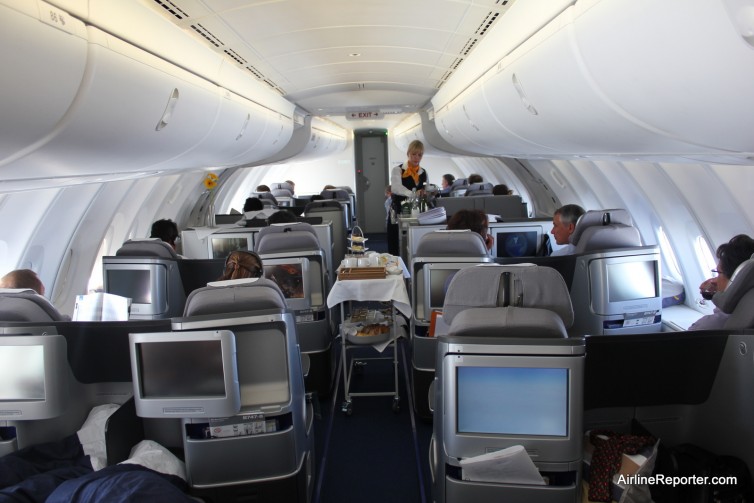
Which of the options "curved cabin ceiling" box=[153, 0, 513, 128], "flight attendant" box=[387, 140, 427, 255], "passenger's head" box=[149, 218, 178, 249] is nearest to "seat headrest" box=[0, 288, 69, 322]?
"curved cabin ceiling" box=[153, 0, 513, 128]

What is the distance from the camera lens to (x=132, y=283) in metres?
5.14

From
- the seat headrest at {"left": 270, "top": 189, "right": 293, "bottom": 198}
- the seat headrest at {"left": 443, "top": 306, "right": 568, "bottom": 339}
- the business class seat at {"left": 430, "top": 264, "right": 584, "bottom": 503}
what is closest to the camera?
the business class seat at {"left": 430, "top": 264, "right": 584, "bottom": 503}

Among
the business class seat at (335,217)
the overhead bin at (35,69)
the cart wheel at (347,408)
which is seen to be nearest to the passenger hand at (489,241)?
the cart wheel at (347,408)

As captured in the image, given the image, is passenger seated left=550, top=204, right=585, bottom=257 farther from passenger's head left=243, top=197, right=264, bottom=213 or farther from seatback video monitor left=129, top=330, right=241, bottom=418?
passenger's head left=243, top=197, right=264, bottom=213

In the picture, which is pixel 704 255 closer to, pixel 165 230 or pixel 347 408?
pixel 347 408

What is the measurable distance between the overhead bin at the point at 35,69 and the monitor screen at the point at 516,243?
4027 mm

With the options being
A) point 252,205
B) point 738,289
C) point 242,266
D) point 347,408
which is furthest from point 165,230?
point 738,289

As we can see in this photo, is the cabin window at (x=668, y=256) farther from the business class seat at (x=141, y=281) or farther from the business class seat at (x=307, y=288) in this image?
the business class seat at (x=141, y=281)

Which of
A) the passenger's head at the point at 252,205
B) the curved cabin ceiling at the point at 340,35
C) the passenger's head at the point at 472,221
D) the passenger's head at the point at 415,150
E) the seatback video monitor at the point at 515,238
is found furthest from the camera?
the passenger's head at the point at 252,205

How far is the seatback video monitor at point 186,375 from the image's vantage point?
8.29ft

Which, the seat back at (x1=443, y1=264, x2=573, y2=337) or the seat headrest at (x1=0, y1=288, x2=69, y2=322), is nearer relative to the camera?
the seat back at (x1=443, y1=264, x2=573, y2=337)

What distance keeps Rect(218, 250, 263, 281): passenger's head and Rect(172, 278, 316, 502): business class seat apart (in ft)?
3.18

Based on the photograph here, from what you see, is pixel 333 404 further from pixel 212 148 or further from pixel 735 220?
pixel 735 220

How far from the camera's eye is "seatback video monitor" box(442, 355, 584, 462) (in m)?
2.12
